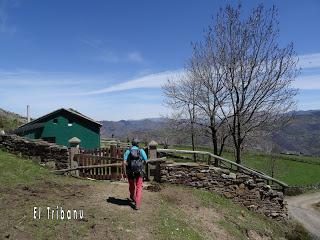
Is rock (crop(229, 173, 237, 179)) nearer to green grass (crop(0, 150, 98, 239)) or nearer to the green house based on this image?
green grass (crop(0, 150, 98, 239))

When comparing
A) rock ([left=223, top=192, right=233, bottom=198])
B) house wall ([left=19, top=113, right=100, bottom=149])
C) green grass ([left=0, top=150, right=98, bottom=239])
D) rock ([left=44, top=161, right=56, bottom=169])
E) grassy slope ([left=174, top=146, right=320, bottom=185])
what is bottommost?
grassy slope ([left=174, top=146, right=320, bottom=185])

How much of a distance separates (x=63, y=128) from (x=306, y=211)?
22.2 metres

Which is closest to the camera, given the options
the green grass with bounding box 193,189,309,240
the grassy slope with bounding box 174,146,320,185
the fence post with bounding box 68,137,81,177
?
the green grass with bounding box 193,189,309,240

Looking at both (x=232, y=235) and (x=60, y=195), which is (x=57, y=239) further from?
(x=232, y=235)

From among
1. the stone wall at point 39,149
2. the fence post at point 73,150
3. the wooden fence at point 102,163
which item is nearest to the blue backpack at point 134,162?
the wooden fence at point 102,163

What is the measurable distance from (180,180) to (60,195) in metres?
5.11

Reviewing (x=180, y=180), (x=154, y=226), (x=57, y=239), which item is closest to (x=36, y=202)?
(x=57, y=239)

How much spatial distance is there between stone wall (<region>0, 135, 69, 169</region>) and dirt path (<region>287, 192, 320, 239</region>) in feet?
54.0

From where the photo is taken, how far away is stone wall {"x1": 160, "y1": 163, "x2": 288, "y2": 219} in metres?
16.9

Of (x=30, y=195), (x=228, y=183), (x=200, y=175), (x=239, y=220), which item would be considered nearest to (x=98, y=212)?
(x=30, y=195)

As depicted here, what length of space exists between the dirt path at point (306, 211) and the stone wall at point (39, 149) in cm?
1645

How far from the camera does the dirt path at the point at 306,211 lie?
30.3 meters

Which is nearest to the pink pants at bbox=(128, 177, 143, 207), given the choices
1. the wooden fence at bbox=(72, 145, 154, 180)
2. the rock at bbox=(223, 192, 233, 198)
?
the wooden fence at bbox=(72, 145, 154, 180)

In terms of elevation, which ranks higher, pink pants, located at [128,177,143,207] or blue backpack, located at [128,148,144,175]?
blue backpack, located at [128,148,144,175]
